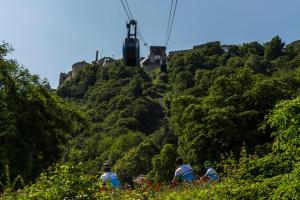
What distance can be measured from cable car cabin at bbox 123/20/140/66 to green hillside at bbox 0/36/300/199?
393 centimetres

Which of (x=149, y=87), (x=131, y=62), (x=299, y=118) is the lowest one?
(x=299, y=118)

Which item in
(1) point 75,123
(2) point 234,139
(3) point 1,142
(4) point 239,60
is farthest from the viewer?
(4) point 239,60

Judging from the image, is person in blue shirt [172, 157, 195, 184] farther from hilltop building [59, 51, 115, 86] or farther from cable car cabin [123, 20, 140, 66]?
hilltop building [59, 51, 115, 86]

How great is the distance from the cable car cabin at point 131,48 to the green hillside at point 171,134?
393cm

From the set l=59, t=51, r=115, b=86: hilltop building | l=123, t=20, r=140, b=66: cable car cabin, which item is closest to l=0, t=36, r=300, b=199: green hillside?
l=123, t=20, r=140, b=66: cable car cabin

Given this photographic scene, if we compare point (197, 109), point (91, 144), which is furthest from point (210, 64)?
point (197, 109)

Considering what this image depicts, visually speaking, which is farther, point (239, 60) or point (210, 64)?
point (210, 64)

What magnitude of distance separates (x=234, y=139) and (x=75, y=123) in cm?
1852

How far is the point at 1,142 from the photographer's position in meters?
19.4

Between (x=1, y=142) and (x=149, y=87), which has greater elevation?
(x=149, y=87)

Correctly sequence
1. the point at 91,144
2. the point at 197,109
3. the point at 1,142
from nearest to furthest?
1. the point at 1,142
2. the point at 197,109
3. the point at 91,144

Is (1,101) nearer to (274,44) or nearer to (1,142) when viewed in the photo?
(1,142)

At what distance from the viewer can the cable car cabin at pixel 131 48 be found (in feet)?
66.4

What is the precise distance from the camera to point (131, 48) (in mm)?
20359
